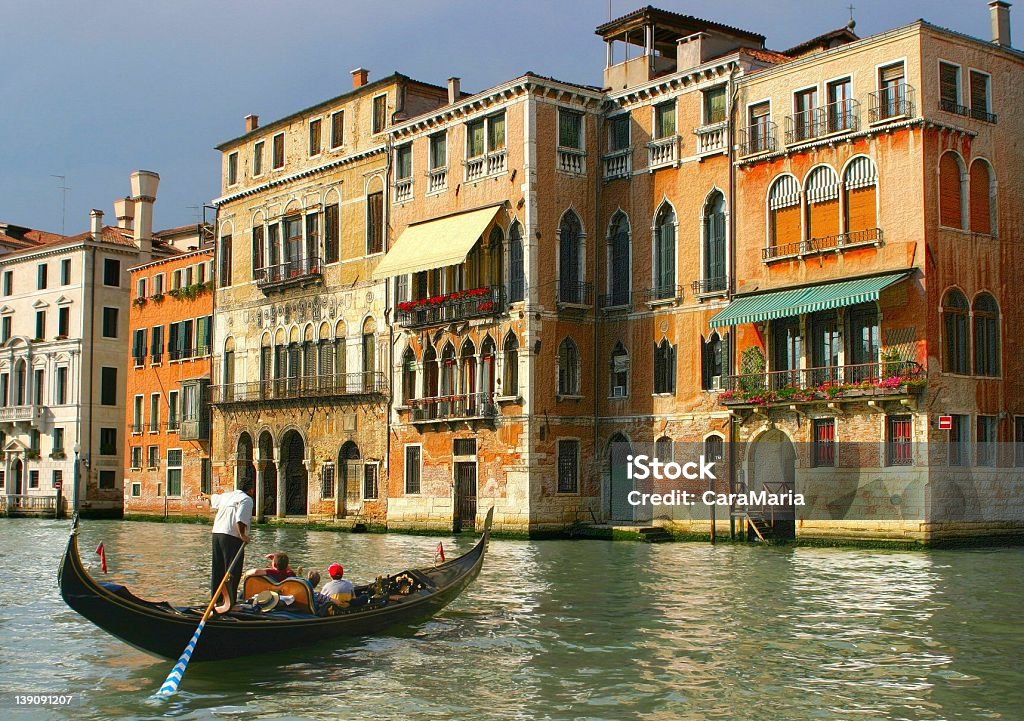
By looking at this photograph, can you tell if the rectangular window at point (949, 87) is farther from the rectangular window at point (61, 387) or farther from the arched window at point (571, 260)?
the rectangular window at point (61, 387)

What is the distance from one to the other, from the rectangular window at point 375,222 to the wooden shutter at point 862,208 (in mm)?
13495

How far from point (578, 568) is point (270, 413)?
1852 cm

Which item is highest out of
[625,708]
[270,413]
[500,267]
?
[500,267]

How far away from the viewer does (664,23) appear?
101 feet

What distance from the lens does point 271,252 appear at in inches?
1535

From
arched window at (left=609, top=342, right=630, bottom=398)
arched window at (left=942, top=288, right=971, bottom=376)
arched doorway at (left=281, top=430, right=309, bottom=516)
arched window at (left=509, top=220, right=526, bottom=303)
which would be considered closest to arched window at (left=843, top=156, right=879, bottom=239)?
arched window at (left=942, top=288, right=971, bottom=376)

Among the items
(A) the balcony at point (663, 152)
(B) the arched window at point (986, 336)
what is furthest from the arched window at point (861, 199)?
(A) the balcony at point (663, 152)

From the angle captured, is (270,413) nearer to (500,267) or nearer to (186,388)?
(186,388)

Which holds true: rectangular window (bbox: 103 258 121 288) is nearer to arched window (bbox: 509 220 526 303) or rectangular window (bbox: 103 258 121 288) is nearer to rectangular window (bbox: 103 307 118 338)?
rectangular window (bbox: 103 307 118 338)

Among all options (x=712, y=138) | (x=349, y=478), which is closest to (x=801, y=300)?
(x=712, y=138)

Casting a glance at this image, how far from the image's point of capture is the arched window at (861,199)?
2512 cm

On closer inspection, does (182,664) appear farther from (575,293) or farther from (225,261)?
(225,261)

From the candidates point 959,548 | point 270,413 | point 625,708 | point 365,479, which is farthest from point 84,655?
point 270,413

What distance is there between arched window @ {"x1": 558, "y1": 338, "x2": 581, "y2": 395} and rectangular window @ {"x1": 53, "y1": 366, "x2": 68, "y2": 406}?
2448cm
